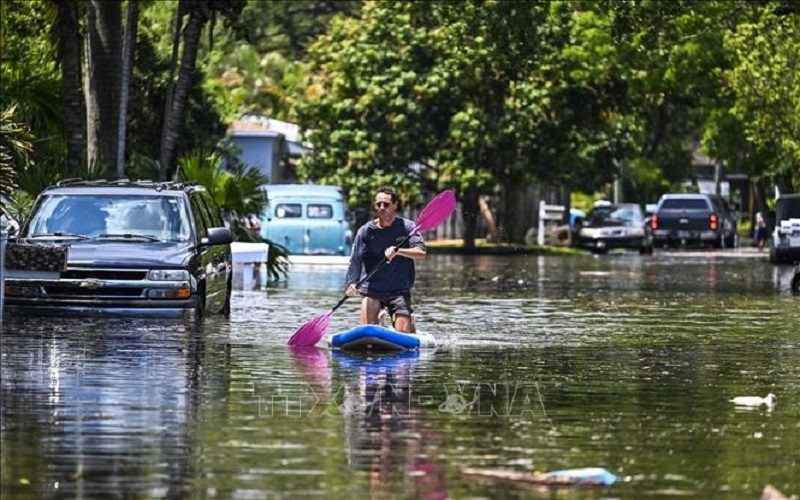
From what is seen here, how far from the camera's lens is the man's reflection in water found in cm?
1037

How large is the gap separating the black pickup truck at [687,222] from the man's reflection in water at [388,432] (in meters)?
49.5

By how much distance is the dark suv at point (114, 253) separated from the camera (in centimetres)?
2136

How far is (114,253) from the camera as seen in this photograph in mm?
21453

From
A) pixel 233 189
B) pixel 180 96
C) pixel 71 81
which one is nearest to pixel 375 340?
pixel 71 81

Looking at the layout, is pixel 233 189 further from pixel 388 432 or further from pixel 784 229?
pixel 388 432

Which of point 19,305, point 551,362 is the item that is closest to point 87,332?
point 19,305

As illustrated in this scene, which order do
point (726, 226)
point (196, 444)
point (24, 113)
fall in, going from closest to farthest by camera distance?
point (196, 444), point (24, 113), point (726, 226)

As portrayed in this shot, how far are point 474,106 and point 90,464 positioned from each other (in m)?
49.6

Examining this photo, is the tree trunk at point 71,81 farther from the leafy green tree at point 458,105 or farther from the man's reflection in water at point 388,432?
the leafy green tree at point 458,105

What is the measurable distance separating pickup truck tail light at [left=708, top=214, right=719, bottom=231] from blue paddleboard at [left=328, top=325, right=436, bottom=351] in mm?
48050

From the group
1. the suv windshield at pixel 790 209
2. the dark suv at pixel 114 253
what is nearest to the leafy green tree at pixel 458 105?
the suv windshield at pixel 790 209

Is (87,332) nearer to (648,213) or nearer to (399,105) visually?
(399,105)

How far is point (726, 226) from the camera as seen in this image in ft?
226

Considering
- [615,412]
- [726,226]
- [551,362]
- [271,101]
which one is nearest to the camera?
[615,412]
